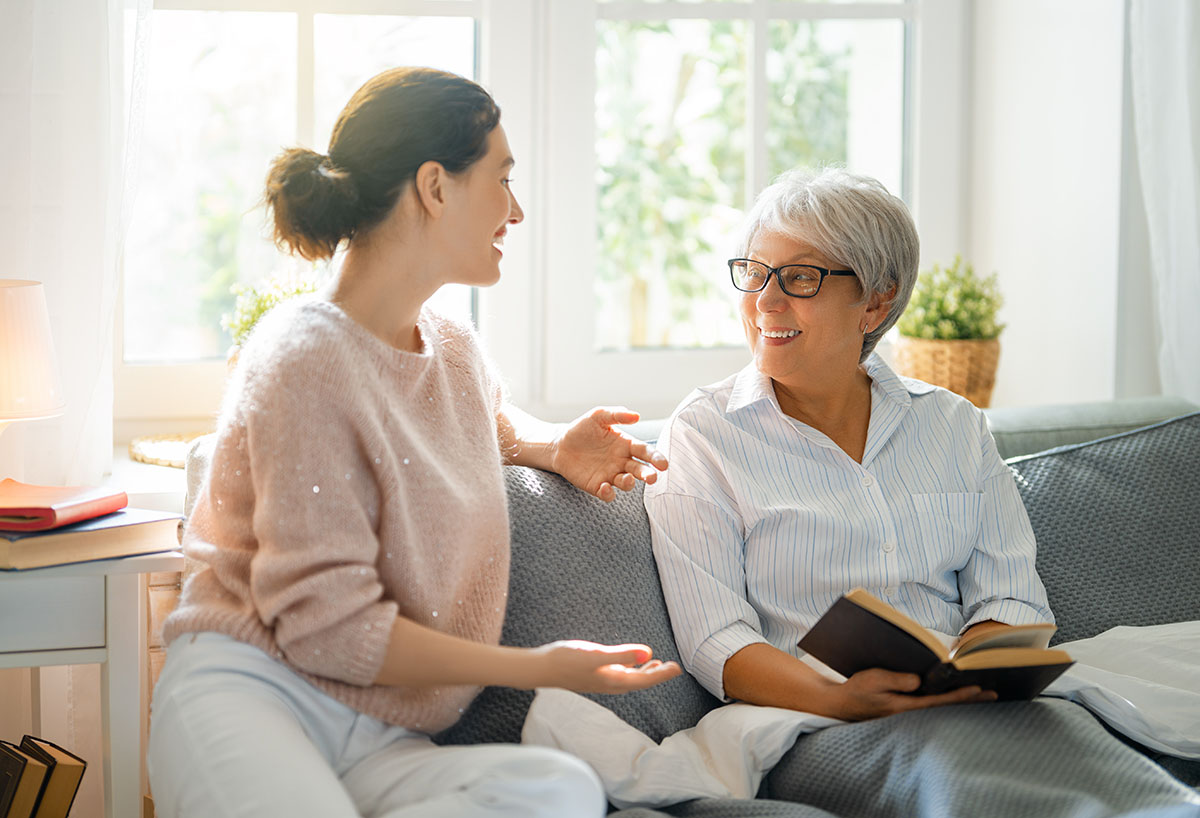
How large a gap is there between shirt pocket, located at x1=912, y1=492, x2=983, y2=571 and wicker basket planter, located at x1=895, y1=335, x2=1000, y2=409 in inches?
28.1

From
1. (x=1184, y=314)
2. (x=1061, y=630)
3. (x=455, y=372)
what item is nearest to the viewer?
(x=455, y=372)

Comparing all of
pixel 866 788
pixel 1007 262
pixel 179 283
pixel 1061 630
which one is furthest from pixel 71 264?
pixel 1007 262

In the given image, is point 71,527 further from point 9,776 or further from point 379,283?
point 379,283

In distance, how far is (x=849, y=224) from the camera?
5.61 feet

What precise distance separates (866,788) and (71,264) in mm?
1407

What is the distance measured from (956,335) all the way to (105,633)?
171 centimetres

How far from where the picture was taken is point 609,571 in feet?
5.38

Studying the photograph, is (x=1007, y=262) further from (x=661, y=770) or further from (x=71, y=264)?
(x=71, y=264)

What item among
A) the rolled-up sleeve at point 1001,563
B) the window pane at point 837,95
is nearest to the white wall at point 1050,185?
the window pane at point 837,95

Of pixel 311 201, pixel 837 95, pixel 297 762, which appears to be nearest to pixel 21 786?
pixel 297 762

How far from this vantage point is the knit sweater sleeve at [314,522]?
4.20 ft

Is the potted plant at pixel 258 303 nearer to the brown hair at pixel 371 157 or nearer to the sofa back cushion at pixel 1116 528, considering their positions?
the brown hair at pixel 371 157

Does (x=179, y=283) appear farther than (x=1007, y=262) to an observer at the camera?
No

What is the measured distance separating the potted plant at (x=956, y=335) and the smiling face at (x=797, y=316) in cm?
73
